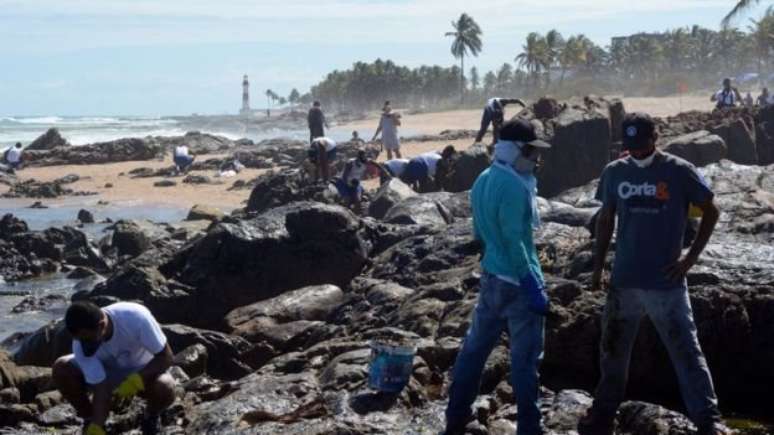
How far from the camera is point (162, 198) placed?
3072 centimetres

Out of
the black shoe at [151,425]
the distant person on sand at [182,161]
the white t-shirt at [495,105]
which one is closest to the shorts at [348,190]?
the white t-shirt at [495,105]

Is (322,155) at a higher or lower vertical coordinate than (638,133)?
lower

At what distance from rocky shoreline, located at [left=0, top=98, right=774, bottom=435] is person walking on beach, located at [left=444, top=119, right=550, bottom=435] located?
0.45 m

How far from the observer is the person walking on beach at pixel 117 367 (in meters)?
7.36

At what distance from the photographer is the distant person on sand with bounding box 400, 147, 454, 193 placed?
1986cm

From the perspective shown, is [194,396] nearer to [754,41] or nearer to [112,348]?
[112,348]

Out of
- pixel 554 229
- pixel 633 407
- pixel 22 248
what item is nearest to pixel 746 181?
pixel 554 229

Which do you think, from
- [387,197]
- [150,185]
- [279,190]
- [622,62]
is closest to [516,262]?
[387,197]

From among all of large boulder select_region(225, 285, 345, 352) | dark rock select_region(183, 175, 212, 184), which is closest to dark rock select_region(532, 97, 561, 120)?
large boulder select_region(225, 285, 345, 352)

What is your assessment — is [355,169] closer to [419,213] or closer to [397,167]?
[397,167]

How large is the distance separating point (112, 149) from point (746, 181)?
35.1 m

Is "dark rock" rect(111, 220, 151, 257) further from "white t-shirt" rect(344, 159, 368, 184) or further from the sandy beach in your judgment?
the sandy beach

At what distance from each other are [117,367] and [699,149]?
15173mm

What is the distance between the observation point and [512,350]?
6.64m
